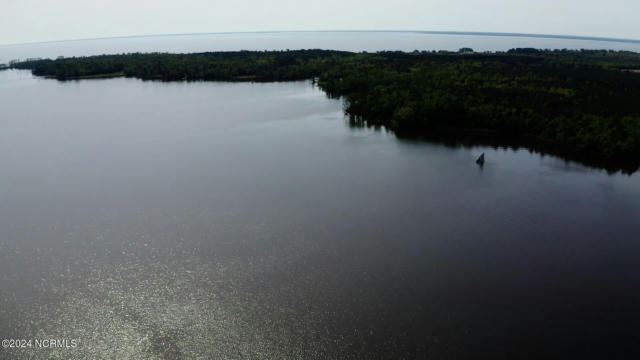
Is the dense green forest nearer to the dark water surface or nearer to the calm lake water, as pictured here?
the calm lake water

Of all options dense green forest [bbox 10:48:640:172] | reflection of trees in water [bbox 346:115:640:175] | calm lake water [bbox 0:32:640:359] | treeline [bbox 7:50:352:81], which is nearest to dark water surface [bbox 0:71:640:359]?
calm lake water [bbox 0:32:640:359]

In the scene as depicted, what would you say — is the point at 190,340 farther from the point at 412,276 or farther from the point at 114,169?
the point at 114,169

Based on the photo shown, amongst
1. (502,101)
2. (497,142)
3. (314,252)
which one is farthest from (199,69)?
(314,252)

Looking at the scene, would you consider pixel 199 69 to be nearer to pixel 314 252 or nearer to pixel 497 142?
pixel 497 142

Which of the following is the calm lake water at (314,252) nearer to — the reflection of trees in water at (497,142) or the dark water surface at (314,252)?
the dark water surface at (314,252)

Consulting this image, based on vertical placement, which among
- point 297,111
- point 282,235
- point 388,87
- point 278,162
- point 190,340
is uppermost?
point 388,87

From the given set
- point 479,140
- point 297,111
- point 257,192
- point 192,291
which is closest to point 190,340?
point 192,291

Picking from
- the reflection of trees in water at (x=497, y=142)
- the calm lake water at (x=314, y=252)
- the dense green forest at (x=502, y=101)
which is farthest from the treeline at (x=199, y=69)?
the calm lake water at (x=314, y=252)
